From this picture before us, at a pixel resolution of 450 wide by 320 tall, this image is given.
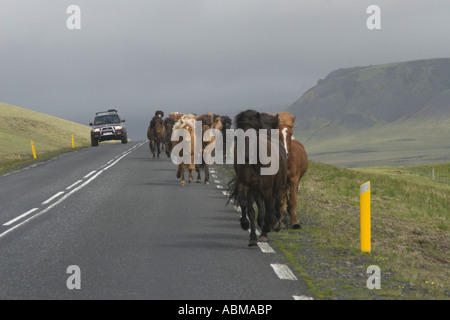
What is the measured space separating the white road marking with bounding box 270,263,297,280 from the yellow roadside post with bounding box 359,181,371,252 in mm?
1988

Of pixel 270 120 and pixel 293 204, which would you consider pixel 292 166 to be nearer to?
pixel 293 204

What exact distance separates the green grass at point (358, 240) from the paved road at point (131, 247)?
22.0 inches

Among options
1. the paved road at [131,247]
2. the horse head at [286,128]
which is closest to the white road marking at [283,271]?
the paved road at [131,247]

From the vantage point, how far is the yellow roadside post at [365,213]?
9.76m

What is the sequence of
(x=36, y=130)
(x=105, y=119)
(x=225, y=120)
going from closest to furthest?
(x=225, y=120) → (x=105, y=119) → (x=36, y=130)

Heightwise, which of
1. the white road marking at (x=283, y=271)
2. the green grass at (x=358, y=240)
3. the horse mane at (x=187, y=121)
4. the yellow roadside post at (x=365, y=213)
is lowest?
the green grass at (x=358, y=240)

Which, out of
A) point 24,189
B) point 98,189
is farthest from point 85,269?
point 24,189

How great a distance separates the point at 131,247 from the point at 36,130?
88894 millimetres

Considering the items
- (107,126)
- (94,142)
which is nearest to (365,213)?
(107,126)

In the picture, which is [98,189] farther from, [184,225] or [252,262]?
[252,262]

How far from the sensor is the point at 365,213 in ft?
32.5

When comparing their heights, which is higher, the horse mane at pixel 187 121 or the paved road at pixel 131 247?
the horse mane at pixel 187 121

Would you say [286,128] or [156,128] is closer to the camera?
[286,128]

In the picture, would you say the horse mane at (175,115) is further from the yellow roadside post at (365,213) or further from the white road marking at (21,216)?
the yellow roadside post at (365,213)
